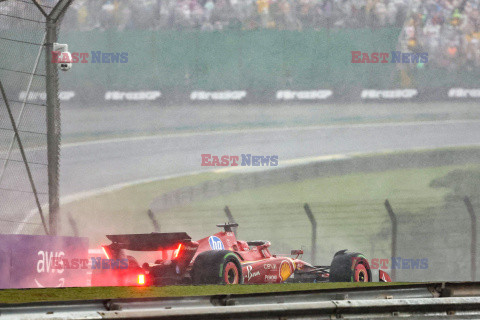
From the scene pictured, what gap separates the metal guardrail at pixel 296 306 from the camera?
14.0 feet

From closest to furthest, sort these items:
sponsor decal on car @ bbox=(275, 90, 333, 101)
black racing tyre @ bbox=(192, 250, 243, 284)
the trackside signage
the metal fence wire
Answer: the trackside signage → black racing tyre @ bbox=(192, 250, 243, 284) → the metal fence wire → sponsor decal on car @ bbox=(275, 90, 333, 101)

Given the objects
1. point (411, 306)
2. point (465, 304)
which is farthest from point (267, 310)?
point (465, 304)

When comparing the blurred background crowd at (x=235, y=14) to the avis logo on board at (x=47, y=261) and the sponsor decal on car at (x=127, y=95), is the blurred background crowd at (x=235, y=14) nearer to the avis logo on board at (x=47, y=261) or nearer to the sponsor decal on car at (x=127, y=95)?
the sponsor decal on car at (x=127, y=95)

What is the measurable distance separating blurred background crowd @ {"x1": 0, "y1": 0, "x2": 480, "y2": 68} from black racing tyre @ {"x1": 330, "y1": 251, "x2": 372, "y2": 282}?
1270 centimetres

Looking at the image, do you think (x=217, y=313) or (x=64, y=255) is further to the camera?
(x=64, y=255)

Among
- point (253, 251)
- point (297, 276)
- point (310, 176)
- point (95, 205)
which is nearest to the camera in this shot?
point (253, 251)

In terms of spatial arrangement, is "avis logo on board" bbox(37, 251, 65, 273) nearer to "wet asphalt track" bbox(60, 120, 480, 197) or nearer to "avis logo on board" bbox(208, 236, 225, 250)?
"avis logo on board" bbox(208, 236, 225, 250)

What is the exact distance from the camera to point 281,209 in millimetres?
21891

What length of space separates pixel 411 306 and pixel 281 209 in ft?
54.8

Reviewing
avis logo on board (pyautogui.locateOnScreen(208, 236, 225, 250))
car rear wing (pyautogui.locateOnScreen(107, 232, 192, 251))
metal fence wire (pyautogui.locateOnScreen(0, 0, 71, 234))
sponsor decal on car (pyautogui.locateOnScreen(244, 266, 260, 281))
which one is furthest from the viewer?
metal fence wire (pyautogui.locateOnScreen(0, 0, 71, 234))

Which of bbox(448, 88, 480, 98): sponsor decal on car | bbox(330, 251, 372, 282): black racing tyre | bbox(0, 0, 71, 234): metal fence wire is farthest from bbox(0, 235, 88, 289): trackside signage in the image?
bbox(448, 88, 480, 98): sponsor decal on car

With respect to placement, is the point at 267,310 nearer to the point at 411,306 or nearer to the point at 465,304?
the point at 411,306

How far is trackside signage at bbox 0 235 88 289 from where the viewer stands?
8.31 meters

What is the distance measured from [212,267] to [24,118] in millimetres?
4392
